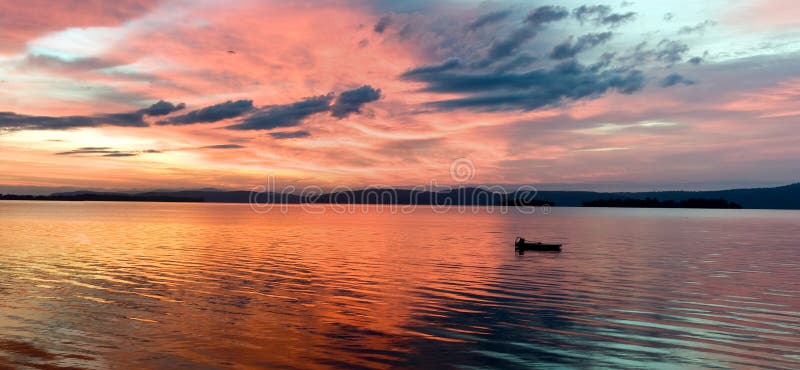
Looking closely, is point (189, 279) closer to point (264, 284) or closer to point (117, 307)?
point (264, 284)

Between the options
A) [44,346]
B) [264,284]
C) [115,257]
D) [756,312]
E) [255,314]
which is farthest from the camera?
[115,257]

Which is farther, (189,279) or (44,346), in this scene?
(189,279)

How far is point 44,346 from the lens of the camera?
23781 mm

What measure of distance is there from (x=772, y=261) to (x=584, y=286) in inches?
1461

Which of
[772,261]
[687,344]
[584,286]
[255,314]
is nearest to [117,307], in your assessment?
[255,314]

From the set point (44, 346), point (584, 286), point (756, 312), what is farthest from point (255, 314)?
point (756, 312)

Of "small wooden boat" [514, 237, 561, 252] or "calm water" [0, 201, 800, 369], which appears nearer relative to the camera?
"calm water" [0, 201, 800, 369]

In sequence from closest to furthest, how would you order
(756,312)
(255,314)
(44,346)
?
(44,346), (255,314), (756,312)

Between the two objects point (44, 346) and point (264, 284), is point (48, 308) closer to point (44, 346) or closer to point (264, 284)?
point (44, 346)

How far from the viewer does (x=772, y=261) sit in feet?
221

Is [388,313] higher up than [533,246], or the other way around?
[533,246]

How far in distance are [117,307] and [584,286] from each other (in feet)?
108

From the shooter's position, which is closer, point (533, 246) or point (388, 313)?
point (388, 313)

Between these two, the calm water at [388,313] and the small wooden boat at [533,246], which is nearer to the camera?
the calm water at [388,313]
